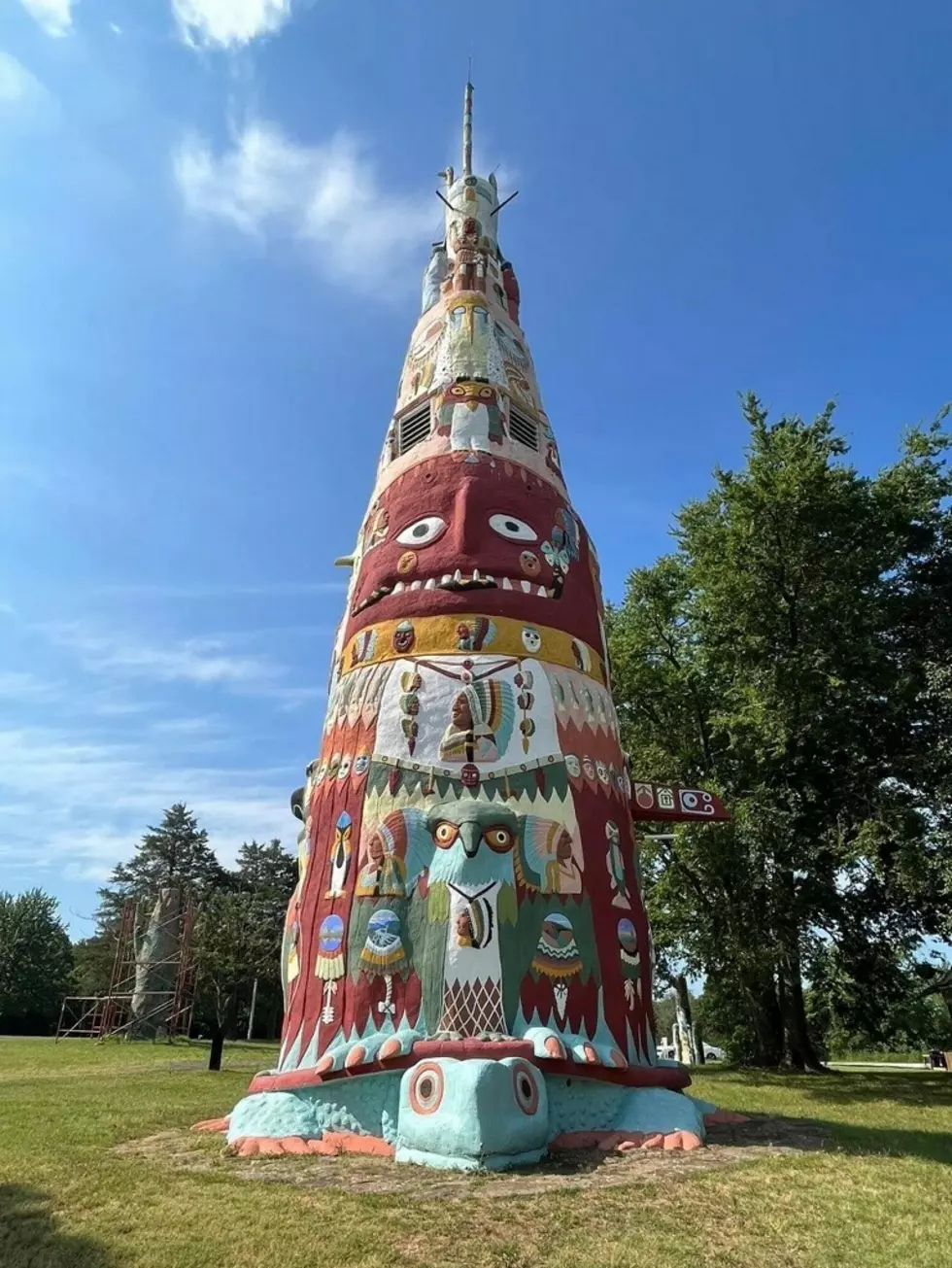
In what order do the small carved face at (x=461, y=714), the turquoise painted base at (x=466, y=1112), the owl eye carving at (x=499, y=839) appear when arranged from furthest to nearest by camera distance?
the small carved face at (x=461, y=714), the owl eye carving at (x=499, y=839), the turquoise painted base at (x=466, y=1112)

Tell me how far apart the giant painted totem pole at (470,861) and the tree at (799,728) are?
7.47m

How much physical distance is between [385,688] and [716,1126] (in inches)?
275

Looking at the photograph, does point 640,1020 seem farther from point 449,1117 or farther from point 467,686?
point 467,686

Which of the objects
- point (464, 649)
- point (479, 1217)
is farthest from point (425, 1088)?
point (464, 649)

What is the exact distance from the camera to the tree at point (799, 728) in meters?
20.0

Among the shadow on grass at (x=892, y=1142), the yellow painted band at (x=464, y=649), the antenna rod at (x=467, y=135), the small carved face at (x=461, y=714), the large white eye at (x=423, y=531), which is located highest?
the antenna rod at (x=467, y=135)

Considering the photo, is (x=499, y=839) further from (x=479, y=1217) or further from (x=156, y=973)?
(x=156, y=973)

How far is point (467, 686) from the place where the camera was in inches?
457

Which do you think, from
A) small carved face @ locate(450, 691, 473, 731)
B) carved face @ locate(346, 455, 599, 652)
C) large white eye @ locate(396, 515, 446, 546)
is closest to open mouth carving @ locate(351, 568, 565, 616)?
carved face @ locate(346, 455, 599, 652)

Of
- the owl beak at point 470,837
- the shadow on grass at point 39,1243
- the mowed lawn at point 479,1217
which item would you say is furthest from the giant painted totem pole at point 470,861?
the shadow on grass at point 39,1243

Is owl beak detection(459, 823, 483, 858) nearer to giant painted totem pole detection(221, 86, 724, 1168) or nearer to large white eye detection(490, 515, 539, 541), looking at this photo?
giant painted totem pole detection(221, 86, 724, 1168)

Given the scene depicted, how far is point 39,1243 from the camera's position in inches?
229

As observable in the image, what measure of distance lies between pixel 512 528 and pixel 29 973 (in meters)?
46.4

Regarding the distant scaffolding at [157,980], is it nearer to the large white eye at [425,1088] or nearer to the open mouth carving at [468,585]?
the open mouth carving at [468,585]
